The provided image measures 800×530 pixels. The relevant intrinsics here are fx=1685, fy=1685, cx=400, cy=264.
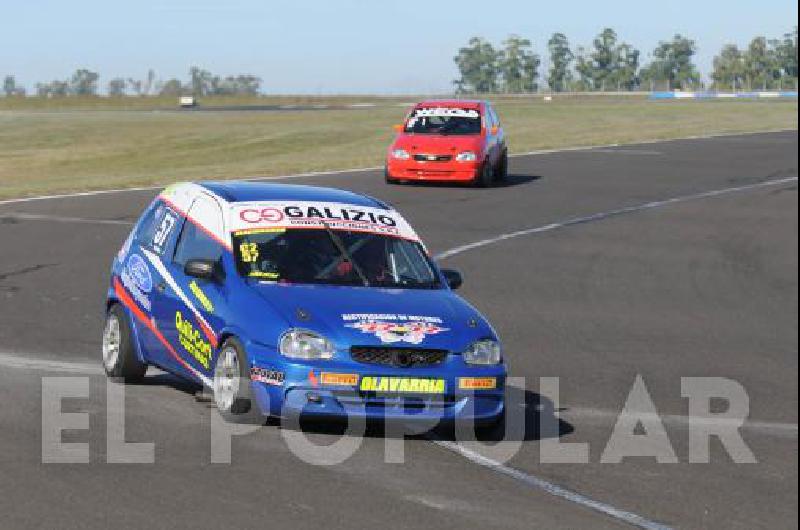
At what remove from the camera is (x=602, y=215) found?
89.7 ft

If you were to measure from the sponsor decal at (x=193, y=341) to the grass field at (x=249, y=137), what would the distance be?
756 inches

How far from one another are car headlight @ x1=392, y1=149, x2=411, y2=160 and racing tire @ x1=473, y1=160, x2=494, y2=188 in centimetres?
138

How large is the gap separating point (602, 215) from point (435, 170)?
206 inches

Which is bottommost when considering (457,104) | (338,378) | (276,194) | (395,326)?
(338,378)

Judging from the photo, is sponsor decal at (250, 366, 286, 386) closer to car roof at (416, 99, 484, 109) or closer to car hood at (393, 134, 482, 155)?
car hood at (393, 134, 482, 155)

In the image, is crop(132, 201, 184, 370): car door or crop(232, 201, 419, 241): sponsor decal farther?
crop(132, 201, 184, 370): car door

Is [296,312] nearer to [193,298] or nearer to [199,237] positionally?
[193,298]

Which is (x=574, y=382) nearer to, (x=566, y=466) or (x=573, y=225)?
(x=566, y=466)

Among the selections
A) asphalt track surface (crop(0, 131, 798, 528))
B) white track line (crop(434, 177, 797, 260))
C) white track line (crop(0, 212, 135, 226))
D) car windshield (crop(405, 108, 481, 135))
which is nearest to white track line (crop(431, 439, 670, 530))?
asphalt track surface (crop(0, 131, 798, 528))

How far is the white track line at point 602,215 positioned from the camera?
879 inches

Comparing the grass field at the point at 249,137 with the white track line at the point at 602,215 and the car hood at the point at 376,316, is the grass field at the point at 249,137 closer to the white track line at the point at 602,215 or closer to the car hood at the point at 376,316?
the white track line at the point at 602,215

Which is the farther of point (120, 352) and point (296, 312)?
point (120, 352)

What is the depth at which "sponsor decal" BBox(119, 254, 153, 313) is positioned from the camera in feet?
38.9

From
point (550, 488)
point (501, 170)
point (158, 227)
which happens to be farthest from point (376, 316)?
point (501, 170)
